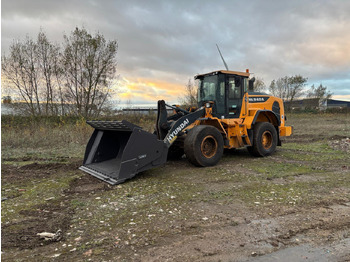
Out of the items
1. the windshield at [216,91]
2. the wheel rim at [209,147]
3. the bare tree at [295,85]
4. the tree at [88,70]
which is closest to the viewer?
the wheel rim at [209,147]

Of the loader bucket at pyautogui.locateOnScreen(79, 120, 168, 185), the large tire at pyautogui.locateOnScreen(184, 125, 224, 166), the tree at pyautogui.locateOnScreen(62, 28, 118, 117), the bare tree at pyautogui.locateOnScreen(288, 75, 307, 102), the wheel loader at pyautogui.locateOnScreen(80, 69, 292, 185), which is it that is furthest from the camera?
the bare tree at pyautogui.locateOnScreen(288, 75, 307, 102)

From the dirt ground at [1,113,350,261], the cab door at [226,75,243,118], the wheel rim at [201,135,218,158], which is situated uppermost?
the cab door at [226,75,243,118]

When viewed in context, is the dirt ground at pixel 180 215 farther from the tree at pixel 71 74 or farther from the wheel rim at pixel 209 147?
the tree at pixel 71 74

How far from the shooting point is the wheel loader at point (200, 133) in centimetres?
579

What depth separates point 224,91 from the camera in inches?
312

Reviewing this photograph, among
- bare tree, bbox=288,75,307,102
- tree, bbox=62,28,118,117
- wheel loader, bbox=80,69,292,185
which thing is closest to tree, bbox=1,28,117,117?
tree, bbox=62,28,118,117

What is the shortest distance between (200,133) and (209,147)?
67cm

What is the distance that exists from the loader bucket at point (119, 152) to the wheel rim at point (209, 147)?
1332 millimetres

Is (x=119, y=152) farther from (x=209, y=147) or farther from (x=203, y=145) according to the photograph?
(x=209, y=147)

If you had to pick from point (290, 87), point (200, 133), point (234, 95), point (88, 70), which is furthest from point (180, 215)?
point (290, 87)

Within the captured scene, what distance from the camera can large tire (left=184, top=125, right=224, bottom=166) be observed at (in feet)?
21.9

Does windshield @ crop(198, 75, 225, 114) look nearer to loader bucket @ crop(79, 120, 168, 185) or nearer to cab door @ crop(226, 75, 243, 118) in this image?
cab door @ crop(226, 75, 243, 118)

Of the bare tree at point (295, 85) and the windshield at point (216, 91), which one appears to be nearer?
the windshield at point (216, 91)

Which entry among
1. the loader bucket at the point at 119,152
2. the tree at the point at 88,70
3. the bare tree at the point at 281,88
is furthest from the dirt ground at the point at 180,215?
the bare tree at the point at 281,88
